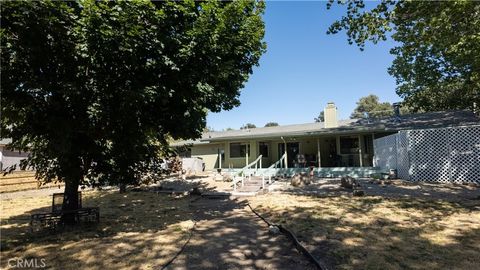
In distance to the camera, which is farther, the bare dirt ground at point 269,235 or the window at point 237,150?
the window at point 237,150

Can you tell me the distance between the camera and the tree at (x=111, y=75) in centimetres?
516

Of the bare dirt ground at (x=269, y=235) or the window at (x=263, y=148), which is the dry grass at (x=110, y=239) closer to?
the bare dirt ground at (x=269, y=235)

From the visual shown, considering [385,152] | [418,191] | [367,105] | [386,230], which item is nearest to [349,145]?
[385,152]

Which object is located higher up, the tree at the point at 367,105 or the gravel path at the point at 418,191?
the tree at the point at 367,105

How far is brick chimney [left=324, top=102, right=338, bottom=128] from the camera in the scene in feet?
70.0

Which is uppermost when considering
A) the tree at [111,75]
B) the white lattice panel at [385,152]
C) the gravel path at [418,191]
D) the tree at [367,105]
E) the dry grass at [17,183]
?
the tree at [367,105]

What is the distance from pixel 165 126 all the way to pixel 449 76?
19.0 metres

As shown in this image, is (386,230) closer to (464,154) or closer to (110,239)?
(110,239)

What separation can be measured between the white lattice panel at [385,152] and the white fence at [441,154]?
2.48ft

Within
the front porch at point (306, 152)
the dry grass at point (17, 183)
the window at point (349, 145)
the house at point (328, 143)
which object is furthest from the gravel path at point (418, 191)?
the dry grass at point (17, 183)

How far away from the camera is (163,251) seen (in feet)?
17.0

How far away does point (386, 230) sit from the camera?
609cm

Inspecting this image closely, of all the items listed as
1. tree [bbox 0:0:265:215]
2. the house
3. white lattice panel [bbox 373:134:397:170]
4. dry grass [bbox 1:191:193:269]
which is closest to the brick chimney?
the house

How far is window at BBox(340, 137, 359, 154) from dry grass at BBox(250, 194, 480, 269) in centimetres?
1022
